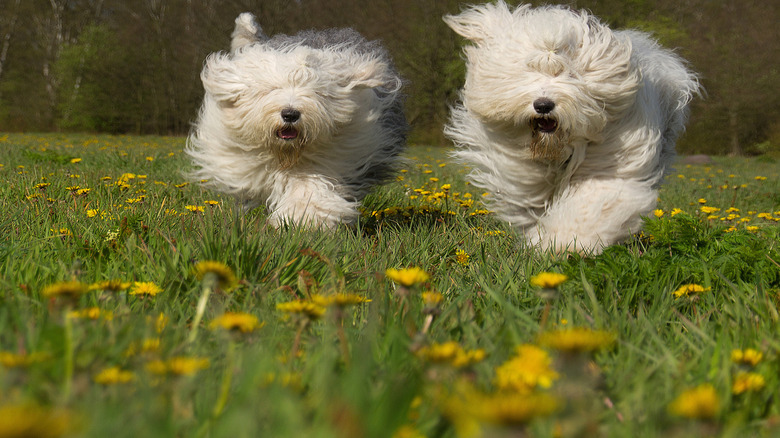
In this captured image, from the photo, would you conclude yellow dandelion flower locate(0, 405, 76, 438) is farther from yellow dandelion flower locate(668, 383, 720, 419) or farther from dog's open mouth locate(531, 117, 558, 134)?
dog's open mouth locate(531, 117, 558, 134)

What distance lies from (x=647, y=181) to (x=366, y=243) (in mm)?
1733

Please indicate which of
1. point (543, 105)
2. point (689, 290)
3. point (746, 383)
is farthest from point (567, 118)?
point (746, 383)

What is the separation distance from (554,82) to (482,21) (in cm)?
78

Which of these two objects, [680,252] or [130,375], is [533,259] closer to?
[680,252]

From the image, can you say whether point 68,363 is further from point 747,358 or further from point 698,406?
point 747,358

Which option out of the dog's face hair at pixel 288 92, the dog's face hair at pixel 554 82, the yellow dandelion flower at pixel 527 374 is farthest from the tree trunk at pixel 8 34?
the yellow dandelion flower at pixel 527 374

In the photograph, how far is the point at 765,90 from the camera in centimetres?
2473

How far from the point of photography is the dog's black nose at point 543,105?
346 cm

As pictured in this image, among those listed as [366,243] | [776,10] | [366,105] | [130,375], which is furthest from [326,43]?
[776,10]

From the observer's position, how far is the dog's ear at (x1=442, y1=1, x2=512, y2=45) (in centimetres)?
398

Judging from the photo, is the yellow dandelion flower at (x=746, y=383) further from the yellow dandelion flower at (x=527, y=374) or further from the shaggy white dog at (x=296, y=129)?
the shaggy white dog at (x=296, y=129)

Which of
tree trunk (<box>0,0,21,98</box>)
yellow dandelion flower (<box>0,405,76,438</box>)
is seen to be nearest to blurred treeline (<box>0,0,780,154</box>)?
tree trunk (<box>0,0,21,98</box>)

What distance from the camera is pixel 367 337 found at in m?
1.35

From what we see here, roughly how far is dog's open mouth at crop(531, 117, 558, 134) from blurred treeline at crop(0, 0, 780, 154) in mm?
19798
